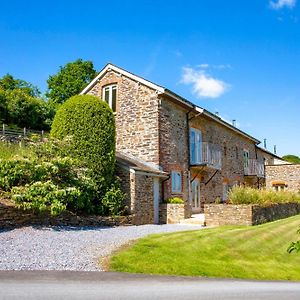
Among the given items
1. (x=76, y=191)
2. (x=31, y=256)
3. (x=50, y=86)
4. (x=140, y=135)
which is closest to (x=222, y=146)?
(x=140, y=135)

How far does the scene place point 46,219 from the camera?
13.3 meters

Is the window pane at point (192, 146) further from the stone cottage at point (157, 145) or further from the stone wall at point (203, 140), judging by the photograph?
the stone wall at point (203, 140)

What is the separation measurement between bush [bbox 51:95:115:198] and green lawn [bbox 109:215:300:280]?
4633 millimetres

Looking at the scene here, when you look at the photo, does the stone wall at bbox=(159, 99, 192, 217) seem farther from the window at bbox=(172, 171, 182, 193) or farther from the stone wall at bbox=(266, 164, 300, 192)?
the stone wall at bbox=(266, 164, 300, 192)

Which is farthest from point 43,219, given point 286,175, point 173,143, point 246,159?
point 286,175

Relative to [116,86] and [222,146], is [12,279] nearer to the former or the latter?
[116,86]

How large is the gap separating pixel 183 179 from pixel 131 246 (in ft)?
37.1

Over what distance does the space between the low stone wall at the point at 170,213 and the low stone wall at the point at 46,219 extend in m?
3.48

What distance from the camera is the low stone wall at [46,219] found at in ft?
40.4

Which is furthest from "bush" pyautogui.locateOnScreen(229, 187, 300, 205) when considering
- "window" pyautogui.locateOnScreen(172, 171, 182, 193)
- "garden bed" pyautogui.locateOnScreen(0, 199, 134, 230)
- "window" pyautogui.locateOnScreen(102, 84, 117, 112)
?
"window" pyautogui.locateOnScreen(102, 84, 117, 112)

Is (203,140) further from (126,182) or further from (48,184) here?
(48,184)

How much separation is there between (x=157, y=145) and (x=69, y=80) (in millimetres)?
27930

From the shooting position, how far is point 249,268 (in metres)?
9.84

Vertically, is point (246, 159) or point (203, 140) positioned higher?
point (203, 140)
